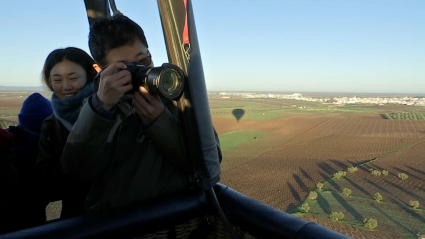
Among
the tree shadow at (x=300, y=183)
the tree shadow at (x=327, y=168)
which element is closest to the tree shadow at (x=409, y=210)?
the tree shadow at (x=300, y=183)

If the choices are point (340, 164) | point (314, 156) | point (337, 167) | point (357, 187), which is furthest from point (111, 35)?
point (314, 156)

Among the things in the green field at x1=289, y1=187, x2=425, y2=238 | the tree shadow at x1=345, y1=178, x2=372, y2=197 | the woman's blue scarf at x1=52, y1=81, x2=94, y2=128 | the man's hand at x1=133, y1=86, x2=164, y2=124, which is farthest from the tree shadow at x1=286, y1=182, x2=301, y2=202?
the man's hand at x1=133, y1=86, x2=164, y2=124

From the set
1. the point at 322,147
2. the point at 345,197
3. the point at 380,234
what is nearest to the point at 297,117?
the point at 322,147

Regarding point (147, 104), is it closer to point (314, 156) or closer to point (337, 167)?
point (337, 167)

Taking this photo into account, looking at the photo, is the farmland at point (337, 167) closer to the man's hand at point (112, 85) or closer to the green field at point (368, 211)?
the green field at point (368, 211)

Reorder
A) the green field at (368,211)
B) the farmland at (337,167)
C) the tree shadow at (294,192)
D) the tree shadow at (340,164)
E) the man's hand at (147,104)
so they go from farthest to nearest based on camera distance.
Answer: the tree shadow at (340,164) → the tree shadow at (294,192) → the farmland at (337,167) → the green field at (368,211) → the man's hand at (147,104)

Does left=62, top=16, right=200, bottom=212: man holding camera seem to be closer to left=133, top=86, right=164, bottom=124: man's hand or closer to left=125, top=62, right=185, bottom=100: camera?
left=133, top=86, right=164, bottom=124: man's hand

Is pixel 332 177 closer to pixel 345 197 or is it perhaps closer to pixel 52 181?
pixel 345 197
